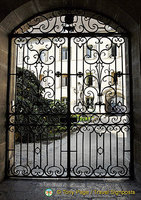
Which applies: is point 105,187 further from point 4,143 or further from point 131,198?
point 4,143

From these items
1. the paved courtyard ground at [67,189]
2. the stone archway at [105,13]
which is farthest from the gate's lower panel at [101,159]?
the stone archway at [105,13]

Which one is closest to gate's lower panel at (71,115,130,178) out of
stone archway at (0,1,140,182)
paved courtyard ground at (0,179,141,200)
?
paved courtyard ground at (0,179,141,200)

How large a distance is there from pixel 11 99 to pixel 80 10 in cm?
241

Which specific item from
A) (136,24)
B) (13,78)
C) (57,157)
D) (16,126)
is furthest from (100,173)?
(136,24)

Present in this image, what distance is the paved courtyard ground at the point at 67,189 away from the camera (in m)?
2.27

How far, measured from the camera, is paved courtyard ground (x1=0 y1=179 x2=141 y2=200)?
2.27m

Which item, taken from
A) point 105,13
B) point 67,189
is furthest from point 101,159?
point 105,13

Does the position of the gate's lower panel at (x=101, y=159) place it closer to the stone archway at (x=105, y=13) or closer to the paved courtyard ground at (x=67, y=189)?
the paved courtyard ground at (x=67, y=189)

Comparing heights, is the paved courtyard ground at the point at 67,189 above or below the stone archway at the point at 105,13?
below

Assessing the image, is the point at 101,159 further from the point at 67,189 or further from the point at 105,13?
the point at 105,13

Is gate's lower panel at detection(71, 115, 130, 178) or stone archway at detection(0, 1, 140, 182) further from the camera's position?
gate's lower panel at detection(71, 115, 130, 178)

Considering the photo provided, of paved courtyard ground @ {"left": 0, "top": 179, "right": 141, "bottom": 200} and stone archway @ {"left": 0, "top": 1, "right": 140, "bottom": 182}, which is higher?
stone archway @ {"left": 0, "top": 1, "right": 140, "bottom": 182}

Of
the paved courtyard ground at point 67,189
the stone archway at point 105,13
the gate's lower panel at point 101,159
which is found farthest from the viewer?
the gate's lower panel at point 101,159

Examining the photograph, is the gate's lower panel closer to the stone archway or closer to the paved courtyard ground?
the paved courtyard ground
